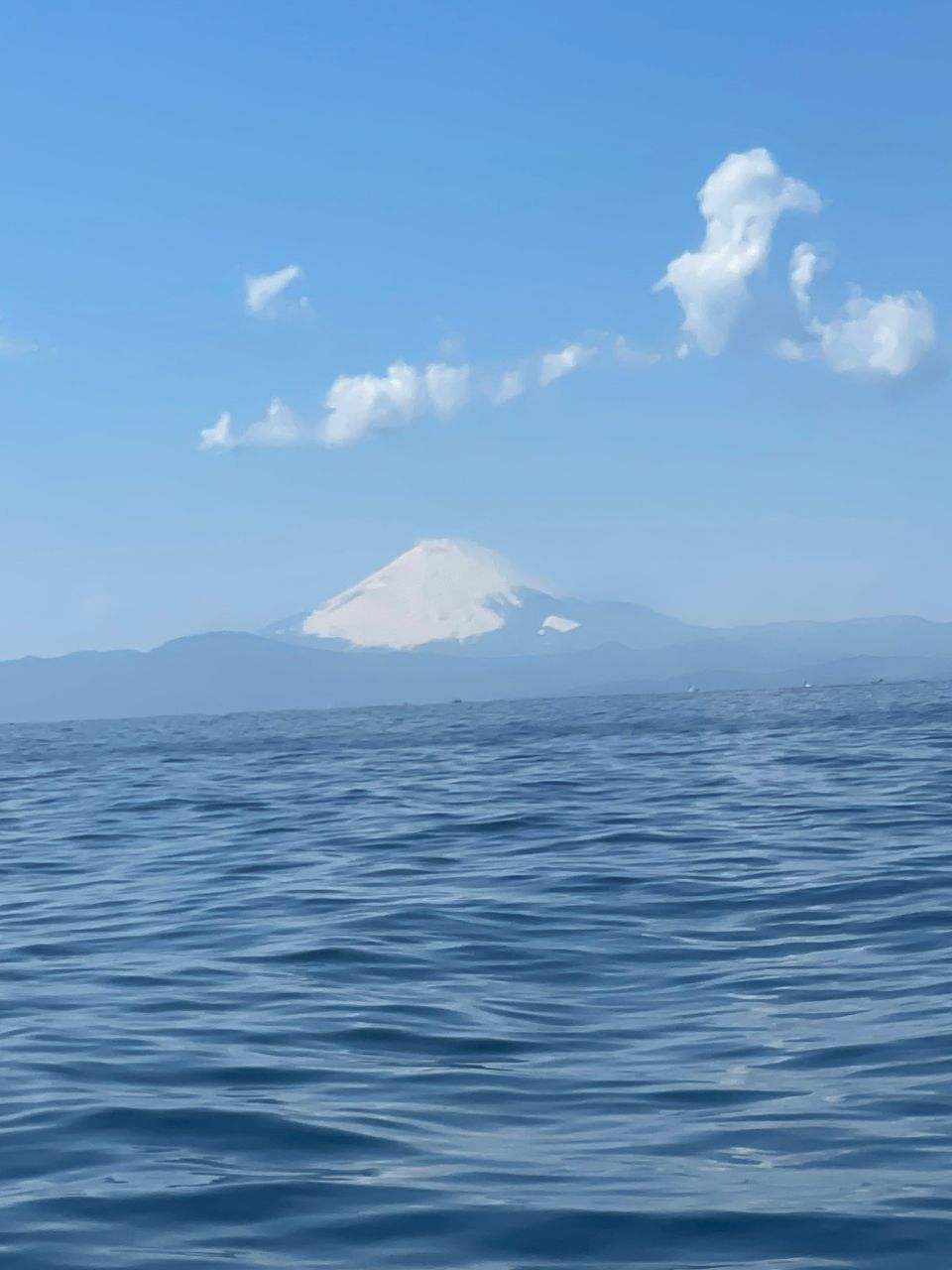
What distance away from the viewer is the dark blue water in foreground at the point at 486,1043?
26.0 feet

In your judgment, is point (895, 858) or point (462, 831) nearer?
point (895, 858)

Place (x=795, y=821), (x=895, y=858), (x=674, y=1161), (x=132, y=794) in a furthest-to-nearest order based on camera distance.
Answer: (x=132, y=794)
(x=795, y=821)
(x=895, y=858)
(x=674, y=1161)

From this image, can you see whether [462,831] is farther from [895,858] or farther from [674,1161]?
[674,1161]

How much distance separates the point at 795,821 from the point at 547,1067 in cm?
1440

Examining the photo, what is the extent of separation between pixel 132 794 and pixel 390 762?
997 centimetres

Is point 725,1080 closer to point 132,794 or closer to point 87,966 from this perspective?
point 87,966

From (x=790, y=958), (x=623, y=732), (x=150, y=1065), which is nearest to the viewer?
(x=150, y=1065)

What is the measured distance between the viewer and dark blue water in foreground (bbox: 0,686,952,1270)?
26.0ft

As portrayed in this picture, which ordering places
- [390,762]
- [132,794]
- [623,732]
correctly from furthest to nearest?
[623,732]
[390,762]
[132,794]

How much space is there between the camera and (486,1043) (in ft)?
38.0

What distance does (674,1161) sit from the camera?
8797 millimetres

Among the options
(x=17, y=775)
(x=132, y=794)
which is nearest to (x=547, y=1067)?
(x=132, y=794)

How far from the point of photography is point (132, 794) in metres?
35.1

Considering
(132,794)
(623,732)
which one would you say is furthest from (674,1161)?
(623,732)
